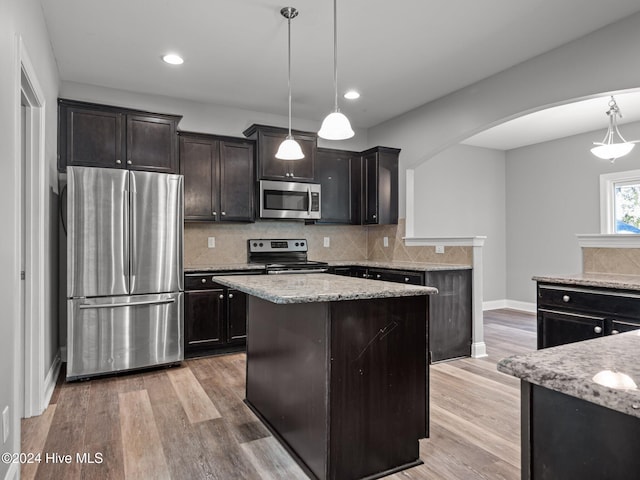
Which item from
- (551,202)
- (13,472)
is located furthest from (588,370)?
(551,202)

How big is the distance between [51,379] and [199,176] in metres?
2.21

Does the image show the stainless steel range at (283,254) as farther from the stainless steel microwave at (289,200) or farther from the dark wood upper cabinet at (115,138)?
the dark wood upper cabinet at (115,138)

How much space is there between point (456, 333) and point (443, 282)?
1.76 ft

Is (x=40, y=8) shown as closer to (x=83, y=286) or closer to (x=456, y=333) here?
(x=83, y=286)

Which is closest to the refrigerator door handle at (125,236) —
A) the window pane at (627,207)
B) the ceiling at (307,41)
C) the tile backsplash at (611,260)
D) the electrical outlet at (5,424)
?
the ceiling at (307,41)

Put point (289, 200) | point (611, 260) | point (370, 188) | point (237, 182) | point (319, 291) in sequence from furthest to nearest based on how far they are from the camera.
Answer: point (370, 188) → point (289, 200) → point (237, 182) → point (611, 260) → point (319, 291)

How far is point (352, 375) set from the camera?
1.91 metres

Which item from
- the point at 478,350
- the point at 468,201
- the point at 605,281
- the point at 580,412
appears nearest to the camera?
the point at 580,412

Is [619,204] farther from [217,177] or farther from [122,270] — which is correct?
[122,270]

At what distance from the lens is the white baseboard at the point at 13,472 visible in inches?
69.1

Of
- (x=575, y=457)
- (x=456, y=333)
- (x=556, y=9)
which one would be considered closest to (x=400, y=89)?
(x=556, y=9)

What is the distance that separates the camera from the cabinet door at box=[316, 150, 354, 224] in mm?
5023

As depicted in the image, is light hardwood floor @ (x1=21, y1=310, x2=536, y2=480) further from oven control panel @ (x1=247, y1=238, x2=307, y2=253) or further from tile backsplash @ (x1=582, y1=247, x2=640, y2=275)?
oven control panel @ (x1=247, y1=238, x2=307, y2=253)

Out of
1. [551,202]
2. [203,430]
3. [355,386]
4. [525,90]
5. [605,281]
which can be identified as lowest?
[203,430]
